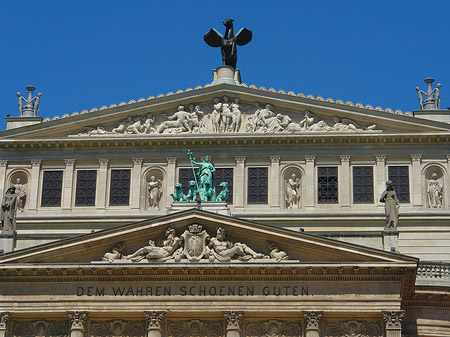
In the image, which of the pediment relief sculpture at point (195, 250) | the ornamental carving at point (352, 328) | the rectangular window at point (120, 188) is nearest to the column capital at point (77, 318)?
the pediment relief sculpture at point (195, 250)

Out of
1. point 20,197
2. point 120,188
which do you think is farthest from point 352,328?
point 20,197

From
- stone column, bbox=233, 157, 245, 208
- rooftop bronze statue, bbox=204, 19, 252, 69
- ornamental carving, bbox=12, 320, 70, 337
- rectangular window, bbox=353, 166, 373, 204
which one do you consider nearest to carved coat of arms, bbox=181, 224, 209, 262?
ornamental carving, bbox=12, 320, 70, 337

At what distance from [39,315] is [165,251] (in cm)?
520

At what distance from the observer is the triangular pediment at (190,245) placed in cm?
4734

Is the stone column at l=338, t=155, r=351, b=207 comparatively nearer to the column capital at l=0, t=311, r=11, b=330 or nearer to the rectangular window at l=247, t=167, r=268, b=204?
the rectangular window at l=247, t=167, r=268, b=204

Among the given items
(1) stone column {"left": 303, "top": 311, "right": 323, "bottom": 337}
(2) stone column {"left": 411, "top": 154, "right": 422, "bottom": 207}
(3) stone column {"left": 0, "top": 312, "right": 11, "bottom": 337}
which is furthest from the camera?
(2) stone column {"left": 411, "top": 154, "right": 422, "bottom": 207}

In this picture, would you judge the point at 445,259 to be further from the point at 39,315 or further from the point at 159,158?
the point at 39,315

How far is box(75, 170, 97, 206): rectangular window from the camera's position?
5556 cm

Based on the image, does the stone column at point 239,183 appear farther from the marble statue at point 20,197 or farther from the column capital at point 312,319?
the column capital at point 312,319

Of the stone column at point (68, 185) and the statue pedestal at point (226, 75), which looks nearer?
the stone column at point (68, 185)

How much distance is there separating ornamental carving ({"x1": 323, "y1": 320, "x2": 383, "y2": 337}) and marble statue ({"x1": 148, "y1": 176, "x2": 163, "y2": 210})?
11.4 m

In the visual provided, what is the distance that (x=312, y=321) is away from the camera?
1837 inches

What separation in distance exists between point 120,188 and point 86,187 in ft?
4.89

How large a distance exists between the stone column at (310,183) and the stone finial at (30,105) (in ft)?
40.9
